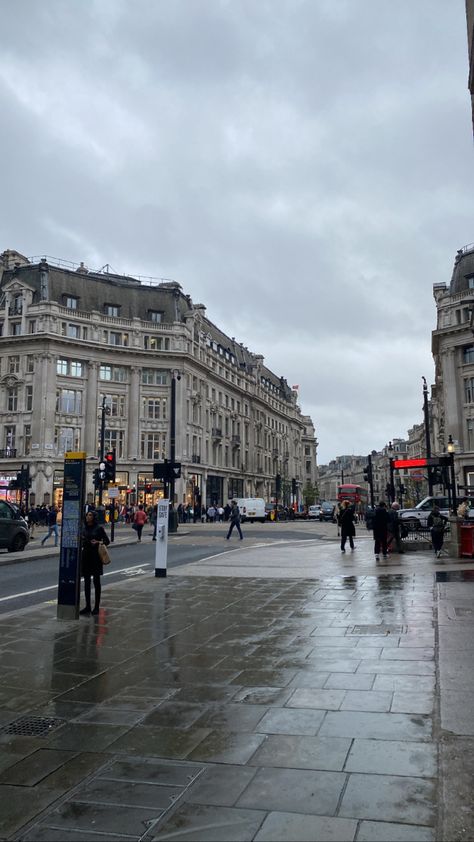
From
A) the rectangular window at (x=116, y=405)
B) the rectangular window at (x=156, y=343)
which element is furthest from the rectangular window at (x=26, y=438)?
the rectangular window at (x=156, y=343)

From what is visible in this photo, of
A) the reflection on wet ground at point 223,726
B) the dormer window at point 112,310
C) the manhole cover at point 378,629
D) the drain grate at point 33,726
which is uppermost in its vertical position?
the dormer window at point 112,310

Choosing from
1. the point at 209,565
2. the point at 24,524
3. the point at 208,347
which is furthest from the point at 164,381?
the point at 209,565

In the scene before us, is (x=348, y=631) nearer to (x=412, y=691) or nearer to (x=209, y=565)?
(x=412, y=691)

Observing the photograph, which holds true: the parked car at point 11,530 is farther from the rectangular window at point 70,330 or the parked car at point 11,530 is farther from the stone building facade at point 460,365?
the stone building facade at point 460,365

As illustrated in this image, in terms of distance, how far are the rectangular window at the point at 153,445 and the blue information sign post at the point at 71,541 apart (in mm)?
51220

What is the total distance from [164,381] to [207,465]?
1141 centimetres

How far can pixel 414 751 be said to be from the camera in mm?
3941

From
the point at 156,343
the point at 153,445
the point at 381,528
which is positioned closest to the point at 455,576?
the point at 381,528

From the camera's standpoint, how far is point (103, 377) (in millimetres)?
59469

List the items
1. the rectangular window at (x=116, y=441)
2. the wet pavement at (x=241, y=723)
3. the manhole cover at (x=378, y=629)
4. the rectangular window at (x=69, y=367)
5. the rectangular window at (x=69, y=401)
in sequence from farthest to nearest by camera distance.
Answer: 1. the rectangular window at (x=116, y=441)
2. the rectangular window at (x=69, y=367)
3. the rectangular window at (x=69, y=401)
4. the manhole cover at (x=378, y=629)
5. the wet pavement at (x=241, y=723)

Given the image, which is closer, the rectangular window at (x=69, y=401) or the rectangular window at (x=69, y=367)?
the rectangular window at (x=69, y=401)

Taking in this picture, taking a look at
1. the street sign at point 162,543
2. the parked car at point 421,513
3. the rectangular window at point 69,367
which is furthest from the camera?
the rectangular window at point 69,367

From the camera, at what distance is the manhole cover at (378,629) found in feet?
24.6

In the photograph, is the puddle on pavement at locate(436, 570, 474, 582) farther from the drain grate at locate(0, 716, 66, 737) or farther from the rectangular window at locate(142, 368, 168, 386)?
A: the rectangular window at locate(142, 368, 168, 386)
